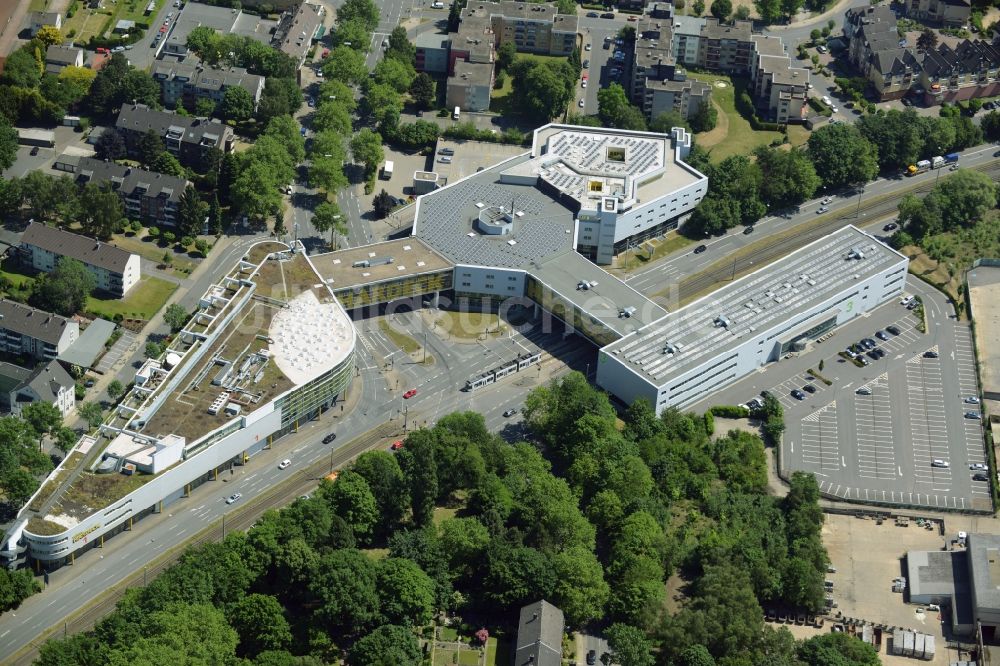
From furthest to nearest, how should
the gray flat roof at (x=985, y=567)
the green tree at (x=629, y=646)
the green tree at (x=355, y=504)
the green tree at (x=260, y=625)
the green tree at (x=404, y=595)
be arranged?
the green tree at (x=355, y=504)
the gray flat roof at (x=985, y=567)
the green tree at (x=404, y=595)
the green tree at (x=260, y=625)
the green tree at (x=629, y=646)

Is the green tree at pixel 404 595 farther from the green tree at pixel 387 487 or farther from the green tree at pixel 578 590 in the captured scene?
the green tree at pixel 578 590

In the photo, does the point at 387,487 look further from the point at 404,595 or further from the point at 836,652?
the point at 836,652

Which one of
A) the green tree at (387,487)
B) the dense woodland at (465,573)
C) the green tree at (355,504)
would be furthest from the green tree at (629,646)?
the green tree at (355,504)

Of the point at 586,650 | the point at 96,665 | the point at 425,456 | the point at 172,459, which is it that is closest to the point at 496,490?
the point at 425,456

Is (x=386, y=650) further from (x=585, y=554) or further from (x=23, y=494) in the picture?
(x=23, y=494)

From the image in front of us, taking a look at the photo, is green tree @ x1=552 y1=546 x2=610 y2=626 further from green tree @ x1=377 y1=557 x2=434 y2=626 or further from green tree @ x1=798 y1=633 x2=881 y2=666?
green tree @ x1=798 y1=633 x2=881 y2=666

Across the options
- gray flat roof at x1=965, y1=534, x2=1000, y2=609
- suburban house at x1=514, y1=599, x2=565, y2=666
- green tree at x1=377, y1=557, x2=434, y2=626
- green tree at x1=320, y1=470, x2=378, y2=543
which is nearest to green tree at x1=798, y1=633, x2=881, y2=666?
gray flat roof at x1=965, y1=534, x2=1000, y2=609
